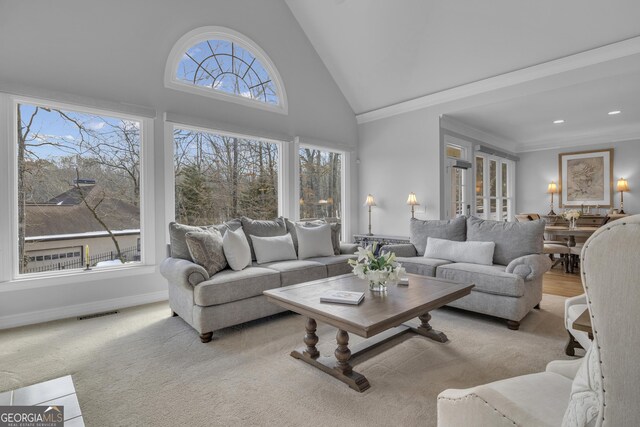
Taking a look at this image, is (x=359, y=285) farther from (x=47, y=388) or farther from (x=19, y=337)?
(x=19, y=337)

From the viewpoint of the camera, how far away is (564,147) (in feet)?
24.0

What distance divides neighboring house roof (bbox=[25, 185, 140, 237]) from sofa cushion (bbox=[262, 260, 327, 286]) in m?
1.73

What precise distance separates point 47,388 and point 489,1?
16.8 feet

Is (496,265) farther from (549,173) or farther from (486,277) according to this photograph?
(549,173)

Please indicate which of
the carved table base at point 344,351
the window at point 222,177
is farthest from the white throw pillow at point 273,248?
the carved table base at point 344,351

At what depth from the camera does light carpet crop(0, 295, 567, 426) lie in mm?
1800

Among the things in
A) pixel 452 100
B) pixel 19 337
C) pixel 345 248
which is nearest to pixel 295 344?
pixel 345 248

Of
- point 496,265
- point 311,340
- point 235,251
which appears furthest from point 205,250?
point 496,265

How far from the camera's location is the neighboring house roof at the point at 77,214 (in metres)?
3.31

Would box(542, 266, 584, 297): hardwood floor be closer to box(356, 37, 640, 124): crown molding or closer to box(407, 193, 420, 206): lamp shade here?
box(407, 193, 420, 206): lamp shade

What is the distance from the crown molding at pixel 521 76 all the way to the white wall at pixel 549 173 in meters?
4.08

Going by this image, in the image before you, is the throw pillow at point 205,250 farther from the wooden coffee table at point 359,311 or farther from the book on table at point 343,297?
the book on table at point 343,297

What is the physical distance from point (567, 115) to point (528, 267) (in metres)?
3.93

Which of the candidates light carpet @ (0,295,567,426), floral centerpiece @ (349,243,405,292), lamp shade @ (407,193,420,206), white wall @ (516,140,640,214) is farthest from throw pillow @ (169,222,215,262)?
white wall @ (516,140,640,214)
